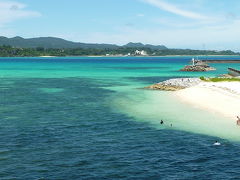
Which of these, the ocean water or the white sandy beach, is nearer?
the ocean water

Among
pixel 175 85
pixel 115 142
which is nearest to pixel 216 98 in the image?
pixel 175 85

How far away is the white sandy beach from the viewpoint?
4791 centimetres

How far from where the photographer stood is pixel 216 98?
186 ft

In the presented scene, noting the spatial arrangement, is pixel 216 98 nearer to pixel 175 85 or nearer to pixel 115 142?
pixel 175 85

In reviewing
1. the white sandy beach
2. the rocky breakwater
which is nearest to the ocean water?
the white sandy beach

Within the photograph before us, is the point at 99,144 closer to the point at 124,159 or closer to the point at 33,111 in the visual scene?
the point at 124,159

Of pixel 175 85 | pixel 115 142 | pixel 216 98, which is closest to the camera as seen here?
pixel 115 142

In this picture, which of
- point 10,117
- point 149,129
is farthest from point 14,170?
point 10,117

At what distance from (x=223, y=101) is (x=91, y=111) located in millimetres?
19353

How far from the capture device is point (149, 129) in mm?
38125

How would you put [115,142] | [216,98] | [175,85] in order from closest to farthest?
[115,142] → [216,98] → [175,85]

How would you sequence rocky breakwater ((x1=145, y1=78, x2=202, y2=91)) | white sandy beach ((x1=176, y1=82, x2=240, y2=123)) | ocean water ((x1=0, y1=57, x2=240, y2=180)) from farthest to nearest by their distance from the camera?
rocky breakwater ((x1=145, y1=78, x2=202, y2=91)) < white sandy beach ((x1=176, y1=82, x2=240, y2=123)) < ocean water ((x1=0, y1=57, x2=240, y2=180))

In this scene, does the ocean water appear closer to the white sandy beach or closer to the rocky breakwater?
the white sandy beach

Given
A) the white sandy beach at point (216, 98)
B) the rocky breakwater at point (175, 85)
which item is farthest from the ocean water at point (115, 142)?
the rocky breakwater at point (175, 85)
